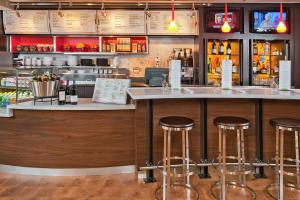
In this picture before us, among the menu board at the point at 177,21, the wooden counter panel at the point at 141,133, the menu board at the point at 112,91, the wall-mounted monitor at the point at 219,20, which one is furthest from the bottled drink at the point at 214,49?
the wooden counter panel at the point at 141,133

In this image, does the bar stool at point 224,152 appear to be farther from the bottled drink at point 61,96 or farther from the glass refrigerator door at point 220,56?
the glass refrigerator door at point 220,56

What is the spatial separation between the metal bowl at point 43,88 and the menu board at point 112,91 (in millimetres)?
523

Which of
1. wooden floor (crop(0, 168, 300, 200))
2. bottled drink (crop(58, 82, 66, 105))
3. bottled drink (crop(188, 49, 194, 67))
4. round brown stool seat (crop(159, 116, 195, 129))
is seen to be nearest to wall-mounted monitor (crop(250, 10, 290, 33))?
bottled drink (crop(188, 49, 194, 67))

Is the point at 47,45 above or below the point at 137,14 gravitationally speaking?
below

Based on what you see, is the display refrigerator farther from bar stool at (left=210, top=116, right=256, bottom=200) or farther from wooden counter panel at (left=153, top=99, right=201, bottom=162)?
bar stool at (left=210, top=116, right=256, bottom=200)

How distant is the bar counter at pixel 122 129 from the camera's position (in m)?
3.53

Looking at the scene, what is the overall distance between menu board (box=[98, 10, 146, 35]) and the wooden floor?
3.35 metres

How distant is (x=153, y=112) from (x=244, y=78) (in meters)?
2.85

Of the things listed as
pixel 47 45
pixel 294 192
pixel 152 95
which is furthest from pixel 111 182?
pixel 47 45

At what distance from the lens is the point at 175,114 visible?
355 cm

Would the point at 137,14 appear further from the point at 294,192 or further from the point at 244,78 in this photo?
the point at 294,192

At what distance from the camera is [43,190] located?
3.19 meters

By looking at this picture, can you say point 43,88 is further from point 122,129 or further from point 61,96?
point 122,129

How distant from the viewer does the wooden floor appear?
119 inches
